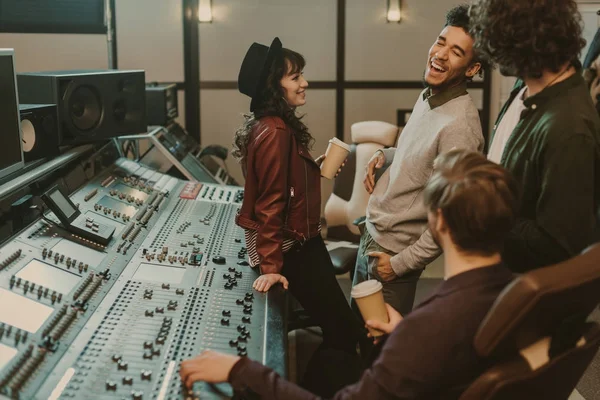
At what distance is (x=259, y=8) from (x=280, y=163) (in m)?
3.57

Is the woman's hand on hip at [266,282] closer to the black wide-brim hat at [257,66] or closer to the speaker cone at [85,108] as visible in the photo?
the black wide-brim hat at [257,66]

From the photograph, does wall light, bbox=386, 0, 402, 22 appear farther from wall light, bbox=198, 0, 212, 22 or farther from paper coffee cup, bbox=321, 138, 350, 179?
paper coffee cup, bbox=321, 138, 350, 179

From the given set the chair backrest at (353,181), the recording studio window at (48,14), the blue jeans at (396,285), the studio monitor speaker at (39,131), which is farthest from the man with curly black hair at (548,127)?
the recording studio window at (48,14)

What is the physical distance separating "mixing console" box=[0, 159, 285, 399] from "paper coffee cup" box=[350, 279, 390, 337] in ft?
0.70

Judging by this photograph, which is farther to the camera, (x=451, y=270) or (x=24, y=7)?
(x=24, y=7)

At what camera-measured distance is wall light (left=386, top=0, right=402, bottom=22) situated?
5465 millimetres

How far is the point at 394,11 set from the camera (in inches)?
216

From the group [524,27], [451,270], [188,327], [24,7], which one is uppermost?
[24,7]

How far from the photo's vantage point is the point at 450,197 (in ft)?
4.03

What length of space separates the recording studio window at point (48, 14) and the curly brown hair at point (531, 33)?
346cm

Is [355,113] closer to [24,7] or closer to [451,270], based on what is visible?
[24,7]

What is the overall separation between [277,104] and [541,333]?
4.27 feet

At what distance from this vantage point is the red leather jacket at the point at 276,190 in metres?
2.14

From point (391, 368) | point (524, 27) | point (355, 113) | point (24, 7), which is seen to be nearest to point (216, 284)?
point (391, 368)
